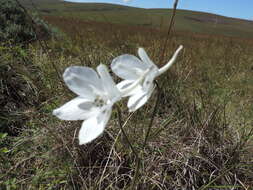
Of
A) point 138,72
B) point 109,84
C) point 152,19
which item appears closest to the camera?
point 109,84

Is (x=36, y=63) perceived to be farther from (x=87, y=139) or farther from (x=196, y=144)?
(x=87, y=139)

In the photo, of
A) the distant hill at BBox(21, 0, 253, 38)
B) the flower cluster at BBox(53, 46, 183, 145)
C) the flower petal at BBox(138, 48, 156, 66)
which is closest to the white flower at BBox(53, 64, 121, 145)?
the flower cluster at BBox(53, 46, 183, 145)

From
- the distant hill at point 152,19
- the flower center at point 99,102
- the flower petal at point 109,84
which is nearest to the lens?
the flower petal at point 109,84

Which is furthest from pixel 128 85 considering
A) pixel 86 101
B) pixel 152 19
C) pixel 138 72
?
pixel 152 19

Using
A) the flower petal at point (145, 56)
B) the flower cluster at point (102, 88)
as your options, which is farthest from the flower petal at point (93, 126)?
the flower petal at point (145, 56)

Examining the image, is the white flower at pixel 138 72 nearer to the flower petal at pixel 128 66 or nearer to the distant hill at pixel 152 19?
the flower petal at pixel 128 66

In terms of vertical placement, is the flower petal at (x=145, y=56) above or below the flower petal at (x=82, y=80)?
above

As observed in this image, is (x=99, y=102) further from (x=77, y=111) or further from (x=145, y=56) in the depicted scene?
(x=145, y=56)
